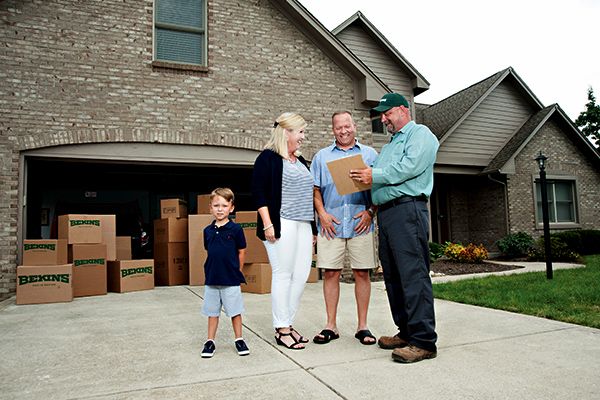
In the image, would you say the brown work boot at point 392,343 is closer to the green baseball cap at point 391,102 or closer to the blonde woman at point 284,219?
the blonde woman at point 284,219

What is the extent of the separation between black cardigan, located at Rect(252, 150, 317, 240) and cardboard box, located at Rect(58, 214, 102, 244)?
168 inches

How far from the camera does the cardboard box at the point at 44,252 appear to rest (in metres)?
6.18

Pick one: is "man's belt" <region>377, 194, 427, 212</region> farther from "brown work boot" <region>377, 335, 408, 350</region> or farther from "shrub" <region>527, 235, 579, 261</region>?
"shrub" <region>527, 235, 579, 261</region>

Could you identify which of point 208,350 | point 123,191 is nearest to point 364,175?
point 208,350

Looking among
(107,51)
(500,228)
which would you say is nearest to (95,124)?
(107,51)

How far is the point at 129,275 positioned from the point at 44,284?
1221 mm

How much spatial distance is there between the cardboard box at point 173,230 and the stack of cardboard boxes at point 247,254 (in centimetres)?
34

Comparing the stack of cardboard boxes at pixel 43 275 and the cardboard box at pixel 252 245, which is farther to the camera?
the cardboard box at pixel 252 245

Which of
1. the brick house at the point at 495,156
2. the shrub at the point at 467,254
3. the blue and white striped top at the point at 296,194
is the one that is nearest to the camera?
the blue and white striped top at the point at 296,194

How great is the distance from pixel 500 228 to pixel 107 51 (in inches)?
476

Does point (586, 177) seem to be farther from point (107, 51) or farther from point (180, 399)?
point (180, 399)

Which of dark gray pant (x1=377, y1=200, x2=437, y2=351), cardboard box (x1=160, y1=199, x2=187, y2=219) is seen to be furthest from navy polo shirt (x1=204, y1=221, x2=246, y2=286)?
cardboard box (x1=160, y1=199, x2=187, y2=219)

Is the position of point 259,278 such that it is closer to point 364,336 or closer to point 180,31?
point 364,336

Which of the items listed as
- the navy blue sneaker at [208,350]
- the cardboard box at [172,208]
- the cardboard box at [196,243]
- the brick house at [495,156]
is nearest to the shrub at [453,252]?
the brick house at [495,156]
